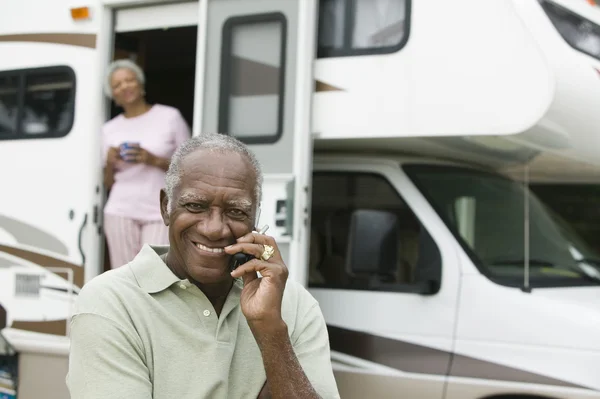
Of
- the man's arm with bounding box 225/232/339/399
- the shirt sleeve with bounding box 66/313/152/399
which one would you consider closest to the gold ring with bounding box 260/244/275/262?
the man's arm with bounding box 225/232/339/399

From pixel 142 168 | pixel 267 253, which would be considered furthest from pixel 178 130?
pixel 267 253

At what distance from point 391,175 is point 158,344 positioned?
98.9 inches

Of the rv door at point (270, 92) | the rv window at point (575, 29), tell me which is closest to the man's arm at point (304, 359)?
the rv door at point (270, 92)

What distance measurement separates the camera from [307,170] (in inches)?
161

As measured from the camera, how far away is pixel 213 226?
211 centimetres

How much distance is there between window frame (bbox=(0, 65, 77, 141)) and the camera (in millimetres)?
4848

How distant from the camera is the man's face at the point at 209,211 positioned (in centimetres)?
212

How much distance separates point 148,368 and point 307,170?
2227 mm

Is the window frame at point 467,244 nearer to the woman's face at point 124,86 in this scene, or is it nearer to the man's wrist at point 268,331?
the woman's face at point 124,86

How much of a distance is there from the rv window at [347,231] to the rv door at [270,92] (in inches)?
15.7

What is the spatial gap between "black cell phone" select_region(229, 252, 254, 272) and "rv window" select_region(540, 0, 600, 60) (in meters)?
2.36

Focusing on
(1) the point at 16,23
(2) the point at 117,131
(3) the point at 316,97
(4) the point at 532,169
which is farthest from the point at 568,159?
(1) the point at 16,23

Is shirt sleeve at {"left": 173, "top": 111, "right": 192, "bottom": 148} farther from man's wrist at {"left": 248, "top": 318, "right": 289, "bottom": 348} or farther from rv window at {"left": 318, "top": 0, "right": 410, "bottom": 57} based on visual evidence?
man's wrist at {"left": 248, "top": 318, "right": 289, "bottom": 348}

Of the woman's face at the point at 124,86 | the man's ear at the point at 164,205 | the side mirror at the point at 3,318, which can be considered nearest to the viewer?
the man's ear at the point at 164,205
